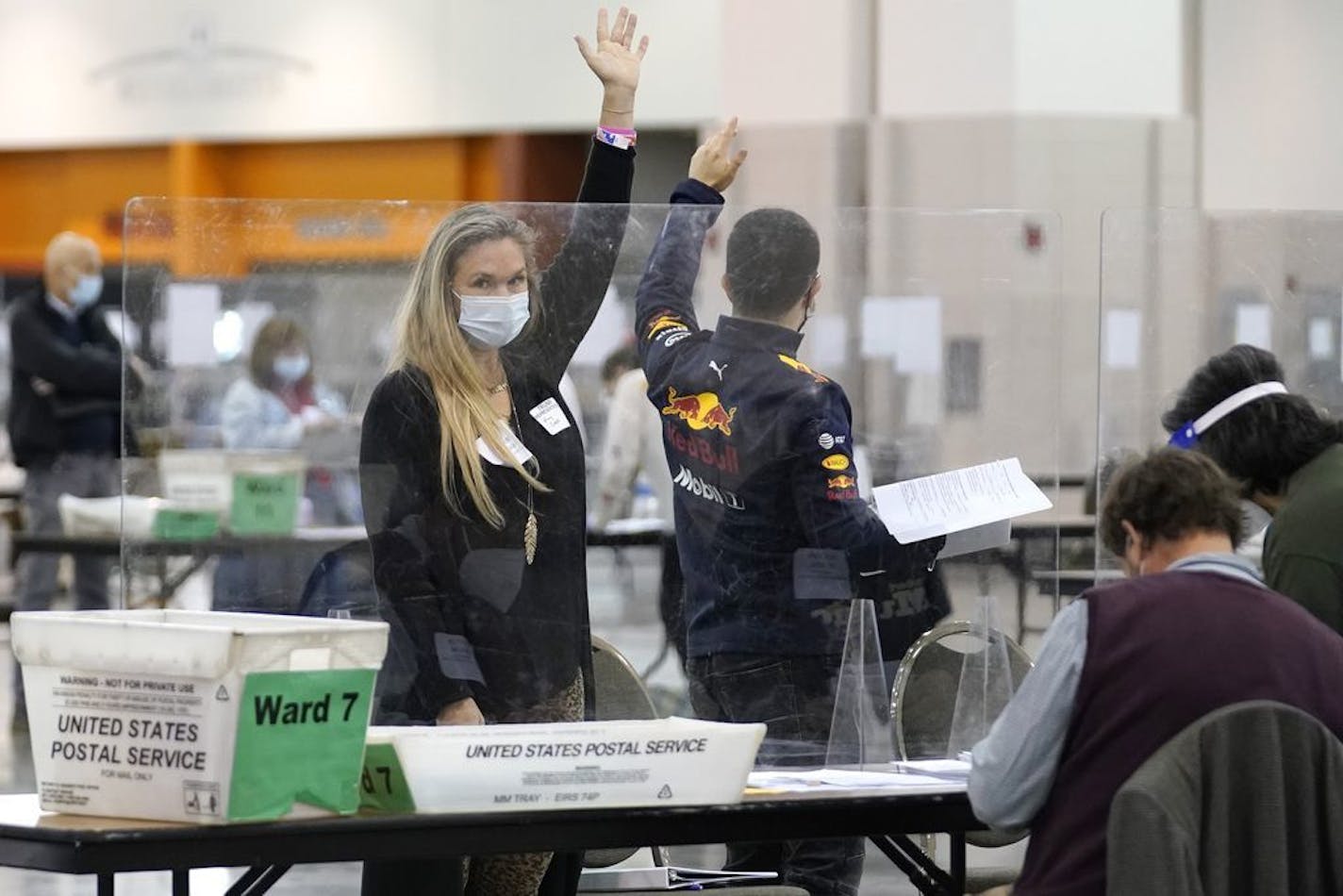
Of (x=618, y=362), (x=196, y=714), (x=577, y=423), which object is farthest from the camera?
(x=618, y=362)

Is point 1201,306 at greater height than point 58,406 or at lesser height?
greater

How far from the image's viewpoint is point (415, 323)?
2668 millimetres

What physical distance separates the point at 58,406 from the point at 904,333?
13.2 feet

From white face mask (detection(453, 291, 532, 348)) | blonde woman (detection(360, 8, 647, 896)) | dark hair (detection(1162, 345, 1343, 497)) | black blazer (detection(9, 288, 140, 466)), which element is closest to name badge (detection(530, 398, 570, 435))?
blonde woman (detection(360, 8, 647, 896))

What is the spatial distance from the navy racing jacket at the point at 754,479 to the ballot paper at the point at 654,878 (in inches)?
12.9

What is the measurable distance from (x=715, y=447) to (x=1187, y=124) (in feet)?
20.3

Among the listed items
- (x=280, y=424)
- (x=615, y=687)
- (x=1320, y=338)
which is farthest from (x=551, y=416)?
(x=1320, y=338)

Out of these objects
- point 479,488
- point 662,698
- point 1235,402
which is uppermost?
point 1235,402

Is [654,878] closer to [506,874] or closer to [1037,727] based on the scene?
[506,874]

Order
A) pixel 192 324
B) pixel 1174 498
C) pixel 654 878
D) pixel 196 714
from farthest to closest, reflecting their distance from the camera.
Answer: pixel 192 324 < pixel 654 878 < pixel 1174 498 < pixel 196 714

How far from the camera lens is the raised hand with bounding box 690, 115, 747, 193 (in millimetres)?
2879

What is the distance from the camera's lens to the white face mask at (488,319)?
8.75 ft

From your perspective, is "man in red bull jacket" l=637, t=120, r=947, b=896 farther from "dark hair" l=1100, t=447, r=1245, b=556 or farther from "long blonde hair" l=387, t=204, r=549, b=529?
"dark hair" l=1100, t=447, r=1245, b=556

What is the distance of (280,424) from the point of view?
11.6 feet
